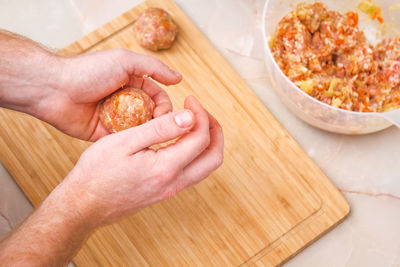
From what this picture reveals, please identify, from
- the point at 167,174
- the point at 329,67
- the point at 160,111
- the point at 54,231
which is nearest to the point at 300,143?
the point at 329,67

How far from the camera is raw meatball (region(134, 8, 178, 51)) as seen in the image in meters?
1.74

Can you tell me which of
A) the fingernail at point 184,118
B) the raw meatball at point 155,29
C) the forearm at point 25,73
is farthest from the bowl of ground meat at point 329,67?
the forearm at point 25,73

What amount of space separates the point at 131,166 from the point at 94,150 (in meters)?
0.12

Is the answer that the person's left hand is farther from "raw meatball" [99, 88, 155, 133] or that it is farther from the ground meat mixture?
the ground meat mixture

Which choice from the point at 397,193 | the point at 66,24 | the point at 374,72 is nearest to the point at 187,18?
the point at 66,24

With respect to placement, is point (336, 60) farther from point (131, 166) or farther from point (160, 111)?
point (131, 166)

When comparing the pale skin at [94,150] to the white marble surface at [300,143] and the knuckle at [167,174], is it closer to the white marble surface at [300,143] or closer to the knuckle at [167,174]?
the knuckle at [167,174]

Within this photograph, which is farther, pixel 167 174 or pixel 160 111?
pixel 160 111

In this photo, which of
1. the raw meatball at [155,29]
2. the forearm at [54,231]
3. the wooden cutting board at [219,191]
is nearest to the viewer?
the forearm at [54,231]

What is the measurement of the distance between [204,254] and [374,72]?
957 millimetres

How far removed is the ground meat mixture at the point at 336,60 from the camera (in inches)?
66.1

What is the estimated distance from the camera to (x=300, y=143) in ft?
5.93

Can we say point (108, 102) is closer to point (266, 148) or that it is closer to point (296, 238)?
point (266, 148)

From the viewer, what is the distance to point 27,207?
5.62 ft
